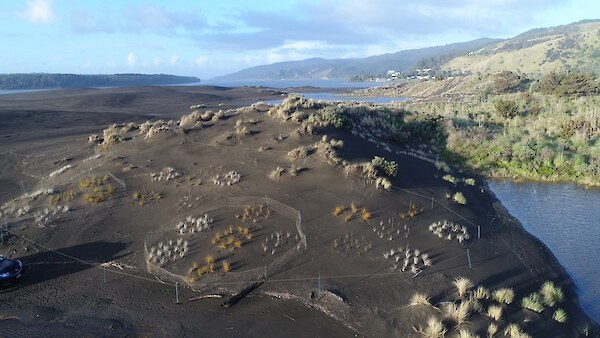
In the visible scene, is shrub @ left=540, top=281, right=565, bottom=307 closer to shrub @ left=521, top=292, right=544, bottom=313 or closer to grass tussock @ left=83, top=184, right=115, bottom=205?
shrub @ left=521, top=292, right=544, bottom=313

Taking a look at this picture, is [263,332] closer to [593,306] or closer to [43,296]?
[43,296]

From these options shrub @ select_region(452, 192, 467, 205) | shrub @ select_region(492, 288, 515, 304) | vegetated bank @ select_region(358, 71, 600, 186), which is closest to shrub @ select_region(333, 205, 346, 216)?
shrub @ select_region(452, 192, 467, 205)

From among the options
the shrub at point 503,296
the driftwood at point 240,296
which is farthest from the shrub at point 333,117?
the shrub at point 503,296

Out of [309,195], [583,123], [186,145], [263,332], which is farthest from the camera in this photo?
[583,123]

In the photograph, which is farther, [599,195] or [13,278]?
[599,195]

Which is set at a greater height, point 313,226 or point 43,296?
point 313,226

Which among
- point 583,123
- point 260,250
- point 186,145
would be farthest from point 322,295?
point 583,123

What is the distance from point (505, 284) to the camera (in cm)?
1353

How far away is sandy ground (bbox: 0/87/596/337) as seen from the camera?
467 inches

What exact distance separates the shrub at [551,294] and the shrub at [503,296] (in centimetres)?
115

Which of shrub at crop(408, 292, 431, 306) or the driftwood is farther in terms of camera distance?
the driftwood

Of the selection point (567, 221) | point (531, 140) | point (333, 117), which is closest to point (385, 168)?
point (333, 117)

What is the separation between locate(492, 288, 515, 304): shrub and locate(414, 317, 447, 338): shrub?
241 centimetres

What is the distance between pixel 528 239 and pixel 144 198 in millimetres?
17212
